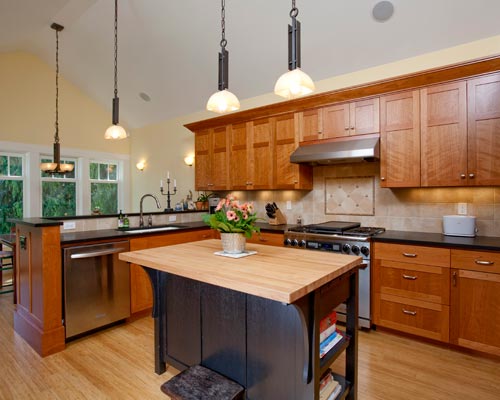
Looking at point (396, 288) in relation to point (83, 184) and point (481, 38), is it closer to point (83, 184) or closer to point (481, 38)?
point (481, 38)

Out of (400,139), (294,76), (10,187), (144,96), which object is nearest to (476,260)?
(400,139)

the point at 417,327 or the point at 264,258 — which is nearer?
the point at 264,258

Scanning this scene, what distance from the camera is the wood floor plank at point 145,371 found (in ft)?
6.62

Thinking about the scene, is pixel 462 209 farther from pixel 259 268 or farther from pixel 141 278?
pixel 141 278

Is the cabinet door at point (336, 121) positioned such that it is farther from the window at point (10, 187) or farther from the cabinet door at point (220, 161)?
the window at point (10, 187)

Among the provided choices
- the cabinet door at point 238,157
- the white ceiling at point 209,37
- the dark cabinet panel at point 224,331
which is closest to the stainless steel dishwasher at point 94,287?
the dark cabinet panel at point 224,331

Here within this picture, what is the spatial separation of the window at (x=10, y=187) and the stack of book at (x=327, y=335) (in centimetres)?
600

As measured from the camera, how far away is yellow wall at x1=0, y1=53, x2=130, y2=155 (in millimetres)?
5191

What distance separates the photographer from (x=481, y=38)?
2.74 meters

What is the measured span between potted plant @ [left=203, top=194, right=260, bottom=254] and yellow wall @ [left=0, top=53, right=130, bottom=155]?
17.4 feet

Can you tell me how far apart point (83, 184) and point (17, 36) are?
279cm

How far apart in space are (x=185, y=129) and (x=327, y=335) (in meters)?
4.73

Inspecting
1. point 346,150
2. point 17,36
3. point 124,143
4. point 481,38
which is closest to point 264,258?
point 346,150

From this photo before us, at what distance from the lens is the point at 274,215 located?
161 inches
